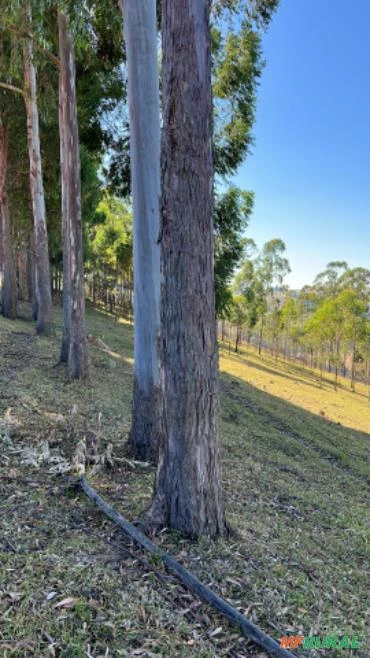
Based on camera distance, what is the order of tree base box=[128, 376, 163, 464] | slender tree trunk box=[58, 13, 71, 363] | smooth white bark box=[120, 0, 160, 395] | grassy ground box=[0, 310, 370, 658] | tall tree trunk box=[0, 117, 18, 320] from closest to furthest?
grassy ground box=[0, 310, 370, 658] → smooth white bark box=[120, 0, 160, 395] → tree base box=[128, 376, 163, 464] → slender tree trunk box=[58, 13, 71, 363] → tall tree trunk box=[0, 117, 18, 320]

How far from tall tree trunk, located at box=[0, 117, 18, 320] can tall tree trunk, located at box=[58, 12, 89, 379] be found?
4.84 meters

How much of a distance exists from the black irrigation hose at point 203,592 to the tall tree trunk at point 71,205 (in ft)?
13.9

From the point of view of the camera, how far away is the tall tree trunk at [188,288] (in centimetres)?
253

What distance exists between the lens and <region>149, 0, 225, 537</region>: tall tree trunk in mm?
2525

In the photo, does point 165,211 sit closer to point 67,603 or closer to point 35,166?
point 67,603

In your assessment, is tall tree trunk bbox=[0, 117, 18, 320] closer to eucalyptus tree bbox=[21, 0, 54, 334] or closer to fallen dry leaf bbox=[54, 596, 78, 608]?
eucalyptus tree bbox=[21, 0, 54, 334]

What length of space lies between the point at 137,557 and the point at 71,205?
5.24 metres

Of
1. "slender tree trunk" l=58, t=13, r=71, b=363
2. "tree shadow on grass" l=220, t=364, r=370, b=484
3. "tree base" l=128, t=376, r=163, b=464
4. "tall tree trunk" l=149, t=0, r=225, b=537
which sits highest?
"slender tree trunk" l=58, t=13, r=71, b=363

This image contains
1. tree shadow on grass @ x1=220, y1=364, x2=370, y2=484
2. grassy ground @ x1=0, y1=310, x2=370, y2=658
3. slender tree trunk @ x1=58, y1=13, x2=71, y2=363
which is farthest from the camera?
tree shadow on grass @ x1=220, y1=364, x2=370, y2=484

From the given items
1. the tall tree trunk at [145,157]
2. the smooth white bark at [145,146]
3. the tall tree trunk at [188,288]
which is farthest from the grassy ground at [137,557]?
the smooth white bark at [145,146]

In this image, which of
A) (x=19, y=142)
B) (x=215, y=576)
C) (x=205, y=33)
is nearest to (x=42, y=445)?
(x=215, y=576)

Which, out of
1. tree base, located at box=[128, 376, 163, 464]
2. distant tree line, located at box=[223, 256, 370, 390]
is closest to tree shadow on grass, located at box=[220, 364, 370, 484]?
tree base, located at box=[128, 376, 163, 464]

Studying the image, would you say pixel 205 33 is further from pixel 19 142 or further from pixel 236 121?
pixel 19 142

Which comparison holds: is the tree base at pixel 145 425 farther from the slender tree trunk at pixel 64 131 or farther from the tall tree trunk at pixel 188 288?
the slender tree trunk at pixel 64 131
